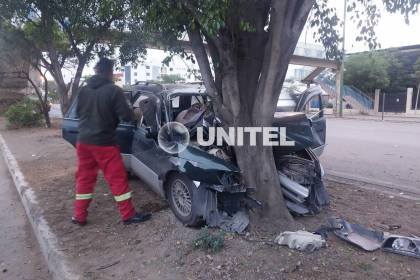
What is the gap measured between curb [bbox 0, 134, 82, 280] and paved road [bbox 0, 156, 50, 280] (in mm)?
78

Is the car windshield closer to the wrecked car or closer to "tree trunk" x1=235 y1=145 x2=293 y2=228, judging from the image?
the wrecked car

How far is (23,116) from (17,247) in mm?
13631

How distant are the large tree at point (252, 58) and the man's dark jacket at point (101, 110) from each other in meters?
0.87

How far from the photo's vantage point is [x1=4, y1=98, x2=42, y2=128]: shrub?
16.8 meters

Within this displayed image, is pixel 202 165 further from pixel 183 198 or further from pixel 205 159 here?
pixel 183 198

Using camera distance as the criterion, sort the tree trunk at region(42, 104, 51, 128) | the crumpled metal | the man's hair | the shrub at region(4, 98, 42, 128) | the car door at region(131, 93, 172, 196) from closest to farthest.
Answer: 1. the crumpled metal
2. the man's hair
3. the car door at region(131, 93, 172, 196)
4. the shrub at region(4, 98, 42, 128)
5. the tree trunk at region(42, 104, 51, 128)

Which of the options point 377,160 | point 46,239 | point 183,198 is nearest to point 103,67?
point 183,198

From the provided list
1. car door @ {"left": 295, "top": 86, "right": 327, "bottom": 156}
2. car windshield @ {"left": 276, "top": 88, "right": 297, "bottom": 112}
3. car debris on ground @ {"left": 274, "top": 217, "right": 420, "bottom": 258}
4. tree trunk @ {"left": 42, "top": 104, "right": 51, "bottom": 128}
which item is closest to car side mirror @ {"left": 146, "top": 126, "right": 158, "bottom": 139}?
car debris on ground @ {"left": 274, "top": 217, "right": 420, "bottom": 258}

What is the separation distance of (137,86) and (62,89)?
770 centimetres

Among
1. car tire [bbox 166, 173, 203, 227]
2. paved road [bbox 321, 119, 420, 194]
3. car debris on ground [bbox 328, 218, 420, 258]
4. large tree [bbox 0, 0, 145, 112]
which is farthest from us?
large tree [bbox 0, 0, 145, 112]

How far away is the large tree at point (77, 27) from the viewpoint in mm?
9125

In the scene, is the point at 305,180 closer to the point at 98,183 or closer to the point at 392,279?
the point at 392,279

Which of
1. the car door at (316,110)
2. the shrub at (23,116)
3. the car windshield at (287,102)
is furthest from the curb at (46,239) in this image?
the shrub at (23,116)

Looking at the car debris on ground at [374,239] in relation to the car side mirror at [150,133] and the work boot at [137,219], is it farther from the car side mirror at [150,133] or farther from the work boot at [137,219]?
the car side mirror at [150,133]
